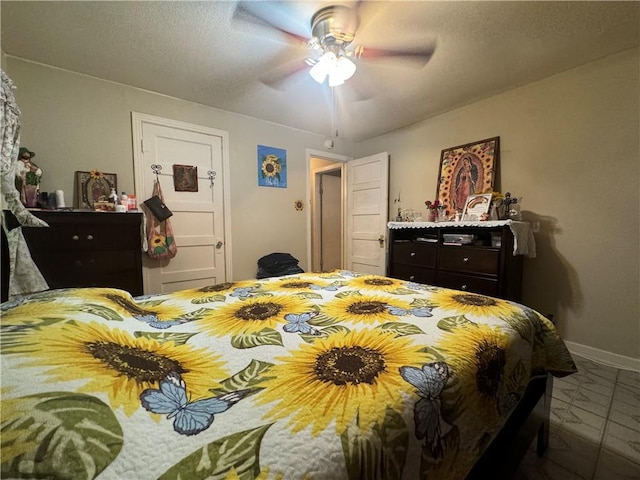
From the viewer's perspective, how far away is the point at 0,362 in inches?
17.8

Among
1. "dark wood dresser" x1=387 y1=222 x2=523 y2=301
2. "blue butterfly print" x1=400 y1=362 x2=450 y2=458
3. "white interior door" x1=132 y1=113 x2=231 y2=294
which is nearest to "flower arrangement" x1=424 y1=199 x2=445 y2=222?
"dark wood dresser" x1=387 y1=222 x2=523 y2=301

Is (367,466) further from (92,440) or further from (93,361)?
(93,361)

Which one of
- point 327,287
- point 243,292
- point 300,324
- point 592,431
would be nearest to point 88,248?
point 243,292

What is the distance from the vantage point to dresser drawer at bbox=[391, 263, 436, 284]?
277 centimetres

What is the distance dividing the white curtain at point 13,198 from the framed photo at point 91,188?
0.87 metres

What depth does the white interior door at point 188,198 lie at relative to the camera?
102 inches

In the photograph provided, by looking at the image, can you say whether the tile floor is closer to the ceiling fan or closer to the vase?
the ceiling fan

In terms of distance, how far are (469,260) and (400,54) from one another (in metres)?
1.83

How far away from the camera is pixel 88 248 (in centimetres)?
195

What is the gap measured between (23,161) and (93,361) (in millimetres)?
2364

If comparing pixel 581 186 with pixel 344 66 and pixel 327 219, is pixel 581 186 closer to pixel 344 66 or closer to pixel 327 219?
pixel 344 66

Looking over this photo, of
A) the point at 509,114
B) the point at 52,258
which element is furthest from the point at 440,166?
the point at 52,258

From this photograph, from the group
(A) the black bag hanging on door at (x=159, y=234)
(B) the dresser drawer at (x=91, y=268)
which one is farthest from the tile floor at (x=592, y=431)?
(A) the black bag hanging on door at (x=159, y=234)

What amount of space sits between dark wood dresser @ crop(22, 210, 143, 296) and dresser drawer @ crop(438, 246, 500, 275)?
9.06 feet
